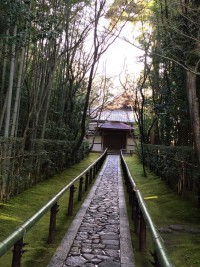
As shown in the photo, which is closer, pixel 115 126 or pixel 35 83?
pixel 35 83

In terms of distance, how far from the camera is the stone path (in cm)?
401

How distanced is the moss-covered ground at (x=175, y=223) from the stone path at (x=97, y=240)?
0.20 m

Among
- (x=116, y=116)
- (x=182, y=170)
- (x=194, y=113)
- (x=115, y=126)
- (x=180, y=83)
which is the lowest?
(x=182, y=170)

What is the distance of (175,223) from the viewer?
20.3 feet

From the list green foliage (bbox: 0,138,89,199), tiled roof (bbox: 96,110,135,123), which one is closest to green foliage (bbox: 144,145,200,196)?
green foliage (bbox: 0,138,89,199)

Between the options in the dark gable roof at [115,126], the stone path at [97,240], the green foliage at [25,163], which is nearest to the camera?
the stone path at [97,240]

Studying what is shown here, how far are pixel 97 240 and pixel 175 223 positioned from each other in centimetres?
198

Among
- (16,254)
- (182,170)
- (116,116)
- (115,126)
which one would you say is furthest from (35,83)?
(116,116)

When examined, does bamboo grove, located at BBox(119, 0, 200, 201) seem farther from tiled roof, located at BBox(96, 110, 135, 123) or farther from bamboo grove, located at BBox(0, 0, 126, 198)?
tiled roof, located at BBox(96, 110, 135, 123)

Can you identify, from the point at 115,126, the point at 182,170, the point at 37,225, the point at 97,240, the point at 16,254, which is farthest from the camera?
the point at 115,126

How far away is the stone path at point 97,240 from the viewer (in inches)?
158

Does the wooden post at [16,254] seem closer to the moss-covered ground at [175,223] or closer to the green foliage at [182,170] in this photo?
the moss-covered ground at [175,223]

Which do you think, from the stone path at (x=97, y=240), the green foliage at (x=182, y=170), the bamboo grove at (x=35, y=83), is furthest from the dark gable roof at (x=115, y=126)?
the stone path at (x=97, y=240)

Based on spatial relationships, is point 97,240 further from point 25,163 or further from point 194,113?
point 25,163
